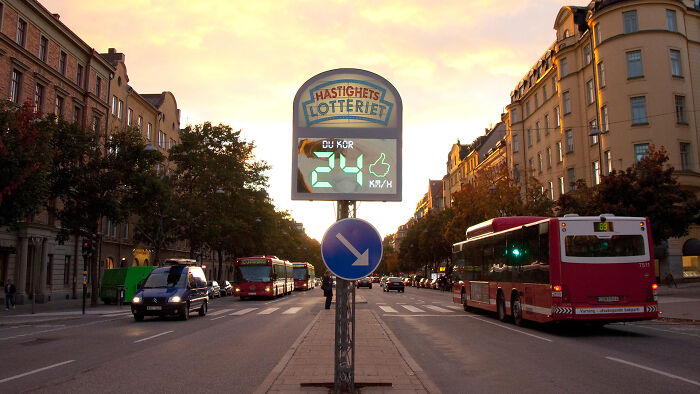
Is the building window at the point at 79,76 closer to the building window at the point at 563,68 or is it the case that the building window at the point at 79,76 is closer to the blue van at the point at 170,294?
the blue van at the point at 170,294

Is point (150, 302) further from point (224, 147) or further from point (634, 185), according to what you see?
point (224, 147)

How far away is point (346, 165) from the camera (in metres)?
6.41

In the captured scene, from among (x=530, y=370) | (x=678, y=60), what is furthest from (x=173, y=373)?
(x=678, y=60)

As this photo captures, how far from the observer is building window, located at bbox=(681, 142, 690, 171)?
3641 centimetres

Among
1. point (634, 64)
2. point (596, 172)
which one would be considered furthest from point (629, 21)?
point (596, 172)

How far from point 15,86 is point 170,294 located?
758 inches

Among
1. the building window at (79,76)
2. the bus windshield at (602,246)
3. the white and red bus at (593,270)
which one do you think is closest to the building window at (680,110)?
the white and red bus at (593,270)

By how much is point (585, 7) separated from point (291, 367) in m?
43.7

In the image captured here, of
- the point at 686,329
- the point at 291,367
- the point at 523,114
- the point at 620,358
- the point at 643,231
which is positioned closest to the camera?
the point at 291,367

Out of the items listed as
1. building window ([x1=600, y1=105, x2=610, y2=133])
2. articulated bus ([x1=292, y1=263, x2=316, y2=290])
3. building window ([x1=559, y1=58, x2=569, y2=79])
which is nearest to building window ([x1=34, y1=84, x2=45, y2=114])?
articulated bus ([x1=292, y1=263, x2=316, y2=290])

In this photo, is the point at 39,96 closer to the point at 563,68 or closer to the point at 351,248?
the point at 351,248

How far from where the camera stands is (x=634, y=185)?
86.9ft

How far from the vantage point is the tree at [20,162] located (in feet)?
59.5

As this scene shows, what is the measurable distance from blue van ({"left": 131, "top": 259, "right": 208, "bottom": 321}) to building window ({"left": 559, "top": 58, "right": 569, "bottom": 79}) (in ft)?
116
